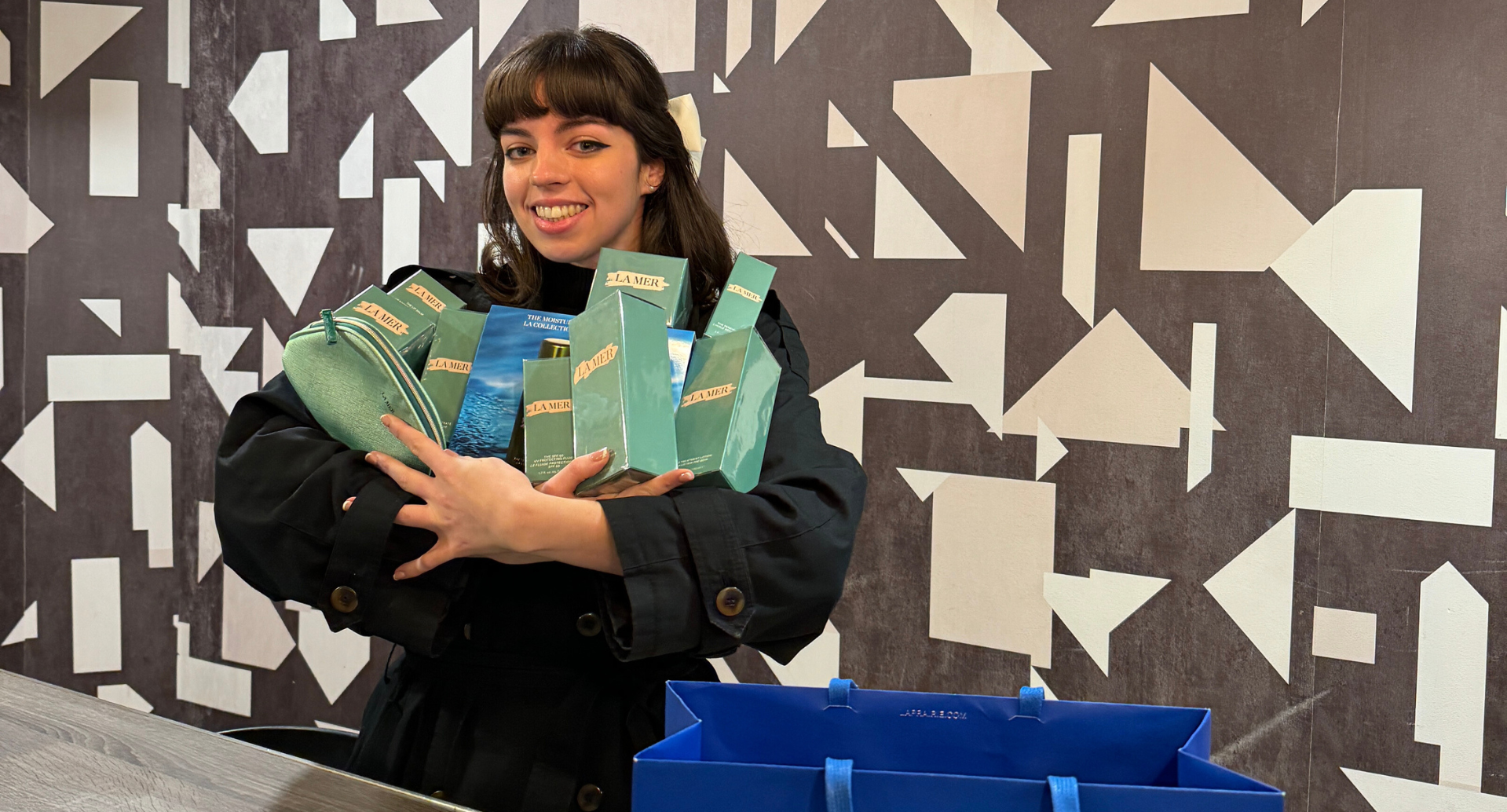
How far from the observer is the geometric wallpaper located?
1959mm

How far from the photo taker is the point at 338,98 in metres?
3.05

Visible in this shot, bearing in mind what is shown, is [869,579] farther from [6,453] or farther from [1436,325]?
[6,453]

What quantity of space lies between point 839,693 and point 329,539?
2.01 ft

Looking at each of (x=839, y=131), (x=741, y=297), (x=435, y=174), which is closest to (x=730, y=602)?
(x=741, y=297)

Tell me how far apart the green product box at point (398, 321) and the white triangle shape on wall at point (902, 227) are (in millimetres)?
1370

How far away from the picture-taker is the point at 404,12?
9.64 ft

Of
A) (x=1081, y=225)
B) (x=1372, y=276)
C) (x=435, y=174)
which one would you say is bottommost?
(x=1372, y=276)

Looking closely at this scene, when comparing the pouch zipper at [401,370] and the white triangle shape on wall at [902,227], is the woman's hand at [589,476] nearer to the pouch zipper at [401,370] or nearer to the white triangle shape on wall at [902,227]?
the pouch zipper at [401,370]

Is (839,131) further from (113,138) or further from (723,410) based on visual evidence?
(113,138)

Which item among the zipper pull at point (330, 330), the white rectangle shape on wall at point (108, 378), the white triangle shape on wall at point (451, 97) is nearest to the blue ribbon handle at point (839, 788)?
the zipper pull at point (330, 330)

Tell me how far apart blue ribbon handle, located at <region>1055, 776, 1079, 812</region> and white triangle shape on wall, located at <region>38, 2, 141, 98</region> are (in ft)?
11.3

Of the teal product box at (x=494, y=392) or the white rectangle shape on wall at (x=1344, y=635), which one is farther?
the white rectangle shape on wall at (x=1344, y=635)

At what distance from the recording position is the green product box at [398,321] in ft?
3.84

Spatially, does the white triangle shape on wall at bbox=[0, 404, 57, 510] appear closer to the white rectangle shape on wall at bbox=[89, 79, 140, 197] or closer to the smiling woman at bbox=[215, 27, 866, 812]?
the white rectangle shape on wall at bbox=[89, 79, 140, 197]
